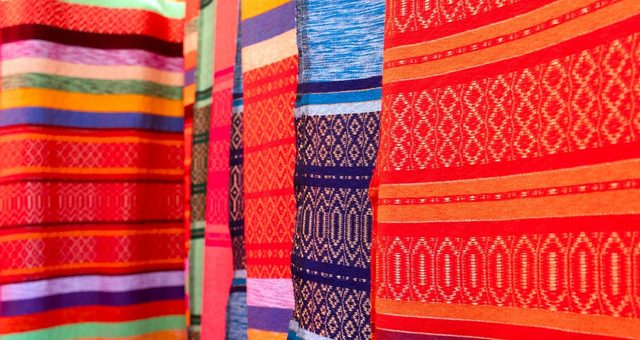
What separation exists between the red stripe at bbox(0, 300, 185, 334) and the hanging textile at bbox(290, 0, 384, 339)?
0.61 m

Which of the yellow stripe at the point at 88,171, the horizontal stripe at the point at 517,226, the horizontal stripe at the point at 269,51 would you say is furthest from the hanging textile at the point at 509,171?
the yellow stripe at the point at 88,171

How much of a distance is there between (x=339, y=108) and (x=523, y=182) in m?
Result: 0.23

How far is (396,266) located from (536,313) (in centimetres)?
12

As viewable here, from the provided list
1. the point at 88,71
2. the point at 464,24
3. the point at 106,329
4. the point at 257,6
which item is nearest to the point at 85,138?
the point at 88,71

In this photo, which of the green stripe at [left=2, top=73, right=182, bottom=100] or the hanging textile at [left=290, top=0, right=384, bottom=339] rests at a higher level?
the green stripe at [left=2, top=73, right=182, bottom=100]

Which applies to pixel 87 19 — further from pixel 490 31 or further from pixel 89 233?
pixel 490 31

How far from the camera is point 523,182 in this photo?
0.50 m

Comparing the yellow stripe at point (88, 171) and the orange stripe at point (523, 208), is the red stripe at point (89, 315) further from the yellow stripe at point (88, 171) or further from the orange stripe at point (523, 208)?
the orange stripe at point (523, 208)

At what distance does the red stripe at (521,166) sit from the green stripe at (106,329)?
31.1 inches

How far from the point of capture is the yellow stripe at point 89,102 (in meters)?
1.12

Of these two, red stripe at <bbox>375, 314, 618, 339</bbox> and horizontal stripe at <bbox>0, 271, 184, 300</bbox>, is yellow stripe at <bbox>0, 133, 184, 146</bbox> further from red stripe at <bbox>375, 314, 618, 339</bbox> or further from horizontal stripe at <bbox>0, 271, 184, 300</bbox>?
red stripe at <bbox>375, 314, 618, 339</bbox>

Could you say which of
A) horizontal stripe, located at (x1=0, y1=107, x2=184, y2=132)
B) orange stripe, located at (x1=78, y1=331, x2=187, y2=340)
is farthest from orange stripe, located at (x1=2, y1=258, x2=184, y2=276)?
horizontal stripe, located at (x1=0, y1=107, x2=184, y2=132)

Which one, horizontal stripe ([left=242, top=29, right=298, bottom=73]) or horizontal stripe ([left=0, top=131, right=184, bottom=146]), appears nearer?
horizontal stripe ([left=242, top=29, right=298, bottom=73])

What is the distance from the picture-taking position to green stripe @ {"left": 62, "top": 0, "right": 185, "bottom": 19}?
3.91 feet
